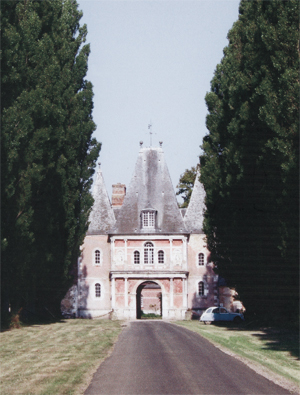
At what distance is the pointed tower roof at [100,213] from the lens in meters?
49.4

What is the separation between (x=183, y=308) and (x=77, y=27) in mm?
25005

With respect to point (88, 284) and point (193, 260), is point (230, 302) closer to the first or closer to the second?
point (193, 260)

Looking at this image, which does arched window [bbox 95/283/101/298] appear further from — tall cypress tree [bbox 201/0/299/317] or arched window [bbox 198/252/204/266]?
tall cypress tree [bbox 201/0/299/317]

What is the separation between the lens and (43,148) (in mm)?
24656

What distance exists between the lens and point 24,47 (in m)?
24.0

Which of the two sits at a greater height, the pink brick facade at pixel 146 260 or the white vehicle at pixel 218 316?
the pink brick facade at pixel 146 260

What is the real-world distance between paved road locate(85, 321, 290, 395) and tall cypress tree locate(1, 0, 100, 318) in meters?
8.45

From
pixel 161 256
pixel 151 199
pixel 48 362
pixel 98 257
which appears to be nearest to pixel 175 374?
pixel 48 362

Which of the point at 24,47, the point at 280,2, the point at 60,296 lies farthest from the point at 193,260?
the point at 280,2

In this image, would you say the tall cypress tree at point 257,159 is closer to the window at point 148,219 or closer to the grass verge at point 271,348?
the grass verge at point 271,348

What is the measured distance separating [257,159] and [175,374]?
34.6ft

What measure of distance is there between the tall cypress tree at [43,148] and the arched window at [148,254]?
14.6m

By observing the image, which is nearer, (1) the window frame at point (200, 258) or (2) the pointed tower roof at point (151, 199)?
(1) the window frame at point (200, 258)

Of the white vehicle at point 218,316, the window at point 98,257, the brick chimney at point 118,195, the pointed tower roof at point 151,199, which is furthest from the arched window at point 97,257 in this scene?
the white vehicle at point 218,316
